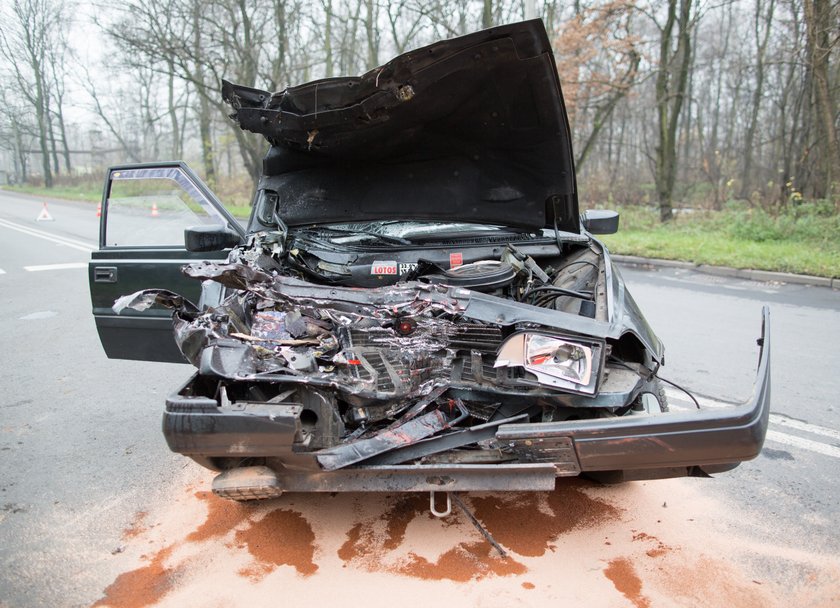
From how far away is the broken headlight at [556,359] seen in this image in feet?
8.15

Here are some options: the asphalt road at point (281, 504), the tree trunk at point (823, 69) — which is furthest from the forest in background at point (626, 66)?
the asphalt road at point (281, 504)

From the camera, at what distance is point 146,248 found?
447 centimetres

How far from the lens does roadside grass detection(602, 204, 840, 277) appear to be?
9938mm

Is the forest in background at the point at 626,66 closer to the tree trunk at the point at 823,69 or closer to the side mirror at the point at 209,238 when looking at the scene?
the tree trunk at the point at 823,69

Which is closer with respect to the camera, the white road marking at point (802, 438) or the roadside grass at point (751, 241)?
the white road marking at point (802, 438)

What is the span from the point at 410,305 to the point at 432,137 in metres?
1.42

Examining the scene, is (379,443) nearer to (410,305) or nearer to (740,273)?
(410,305)

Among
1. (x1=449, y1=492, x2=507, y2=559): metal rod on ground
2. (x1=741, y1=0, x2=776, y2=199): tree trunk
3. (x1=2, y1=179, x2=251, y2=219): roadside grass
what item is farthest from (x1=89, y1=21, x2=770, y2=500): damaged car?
(x1=741, y1=0, x2=776, y2=199): tree trunk

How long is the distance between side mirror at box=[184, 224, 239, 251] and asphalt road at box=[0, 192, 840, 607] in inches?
52.1

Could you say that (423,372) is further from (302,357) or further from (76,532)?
(76,532)

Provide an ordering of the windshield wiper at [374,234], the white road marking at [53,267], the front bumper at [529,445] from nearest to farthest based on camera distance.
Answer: the front bumper at [529,445]
the windshield wiper at [374,234]
the white road marking at [53,267]

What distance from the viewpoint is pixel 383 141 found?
3.81 m

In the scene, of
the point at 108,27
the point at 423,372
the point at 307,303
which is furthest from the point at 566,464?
the point at 108,27

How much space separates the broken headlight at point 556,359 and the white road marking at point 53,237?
40.1 ft
